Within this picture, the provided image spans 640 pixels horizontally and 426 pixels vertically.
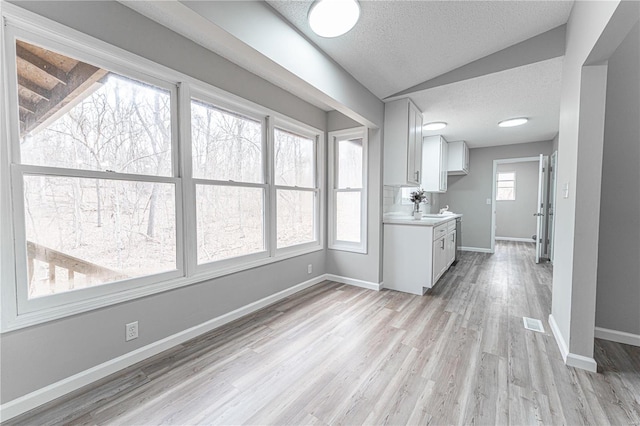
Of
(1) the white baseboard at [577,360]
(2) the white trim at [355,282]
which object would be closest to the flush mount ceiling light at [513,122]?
(2) the white trim at [355,282]

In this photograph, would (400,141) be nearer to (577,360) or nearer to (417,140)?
(417,140)

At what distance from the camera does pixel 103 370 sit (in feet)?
5.69

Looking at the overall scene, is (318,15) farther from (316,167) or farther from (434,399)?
(434,399)

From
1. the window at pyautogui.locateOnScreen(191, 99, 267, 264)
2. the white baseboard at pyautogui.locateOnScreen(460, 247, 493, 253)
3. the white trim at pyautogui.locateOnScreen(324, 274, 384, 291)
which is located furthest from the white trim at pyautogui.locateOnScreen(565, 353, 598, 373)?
the white baseboard at pyautogui.locateOnScreen(460, 247, 493, 253)

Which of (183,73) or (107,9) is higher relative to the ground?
(107,9)

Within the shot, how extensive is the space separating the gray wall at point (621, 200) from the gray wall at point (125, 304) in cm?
312

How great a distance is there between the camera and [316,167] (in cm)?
376

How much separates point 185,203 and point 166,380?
127 centimetres

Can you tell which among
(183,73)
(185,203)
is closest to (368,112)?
(183,73)

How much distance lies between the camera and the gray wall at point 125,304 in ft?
4.84

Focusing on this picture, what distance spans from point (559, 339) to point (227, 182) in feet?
10.4

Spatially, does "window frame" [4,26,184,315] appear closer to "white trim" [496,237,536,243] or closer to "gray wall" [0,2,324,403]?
Result: "gray wall" [0,2,324,403]

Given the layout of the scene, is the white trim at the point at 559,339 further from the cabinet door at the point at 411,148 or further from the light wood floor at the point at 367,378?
the cabinet door at the point at 411,148

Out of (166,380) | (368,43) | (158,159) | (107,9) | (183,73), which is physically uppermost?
(368,43)
